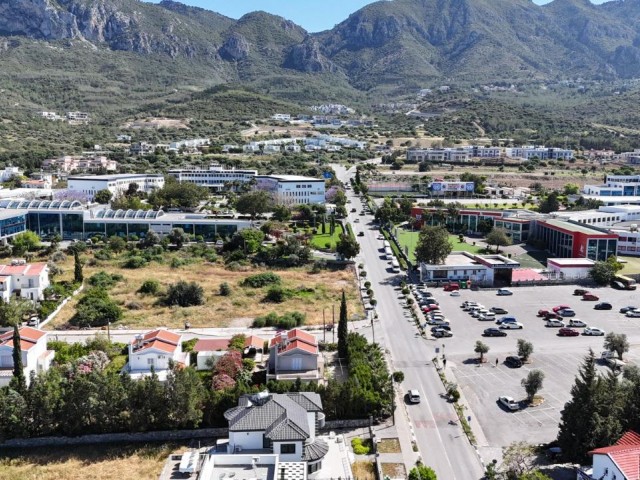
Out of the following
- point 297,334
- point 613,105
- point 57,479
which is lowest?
point 57,479

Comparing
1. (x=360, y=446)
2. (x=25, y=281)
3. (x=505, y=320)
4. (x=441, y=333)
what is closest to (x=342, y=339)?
(x=441, y=333)

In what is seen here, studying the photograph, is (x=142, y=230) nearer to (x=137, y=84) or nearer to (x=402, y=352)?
(x=402, y=352)

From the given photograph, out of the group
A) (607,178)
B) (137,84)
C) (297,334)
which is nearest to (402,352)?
(297,334)

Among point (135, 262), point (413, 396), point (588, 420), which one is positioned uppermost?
point (588, 420)

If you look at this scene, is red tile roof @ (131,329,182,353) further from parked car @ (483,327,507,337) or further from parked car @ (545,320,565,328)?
parked car @ (545,320,565,328)

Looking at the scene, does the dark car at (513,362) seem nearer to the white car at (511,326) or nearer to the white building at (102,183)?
the white car at (511,326)

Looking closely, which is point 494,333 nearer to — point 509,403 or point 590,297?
point 509,403

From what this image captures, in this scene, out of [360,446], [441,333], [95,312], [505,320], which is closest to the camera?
[360,446]
